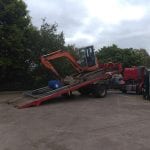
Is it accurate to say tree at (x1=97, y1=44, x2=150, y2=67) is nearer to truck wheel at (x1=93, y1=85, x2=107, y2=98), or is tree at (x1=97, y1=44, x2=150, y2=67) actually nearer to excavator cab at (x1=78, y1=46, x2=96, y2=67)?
excavator cab at (x1=78, y1=46, x2=96, y2=67)

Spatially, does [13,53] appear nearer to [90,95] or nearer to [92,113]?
[90,95]

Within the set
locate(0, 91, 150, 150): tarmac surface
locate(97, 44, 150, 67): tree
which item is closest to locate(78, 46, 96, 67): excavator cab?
locate(0, 91, 150, 150): tarmac surface

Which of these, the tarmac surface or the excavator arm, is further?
the excavator arm

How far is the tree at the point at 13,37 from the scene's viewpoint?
1096 inches

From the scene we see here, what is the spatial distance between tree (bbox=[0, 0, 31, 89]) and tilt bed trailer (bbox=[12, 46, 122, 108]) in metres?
6.87

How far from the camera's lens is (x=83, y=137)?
10750 millimetres

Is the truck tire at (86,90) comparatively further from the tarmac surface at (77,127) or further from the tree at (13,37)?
the tree at (13,37)

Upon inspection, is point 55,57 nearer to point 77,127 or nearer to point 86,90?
point 86,90

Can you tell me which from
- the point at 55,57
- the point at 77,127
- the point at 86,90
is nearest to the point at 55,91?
the point at 55,57

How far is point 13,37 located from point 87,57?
25.6 feet

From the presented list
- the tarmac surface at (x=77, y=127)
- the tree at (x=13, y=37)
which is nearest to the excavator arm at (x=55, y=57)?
the tarmac surface at (x=77, y=127)

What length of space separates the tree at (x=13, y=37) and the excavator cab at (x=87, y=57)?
6962 mm

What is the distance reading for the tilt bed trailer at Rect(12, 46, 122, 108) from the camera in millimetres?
19500

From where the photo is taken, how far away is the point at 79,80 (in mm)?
21062
